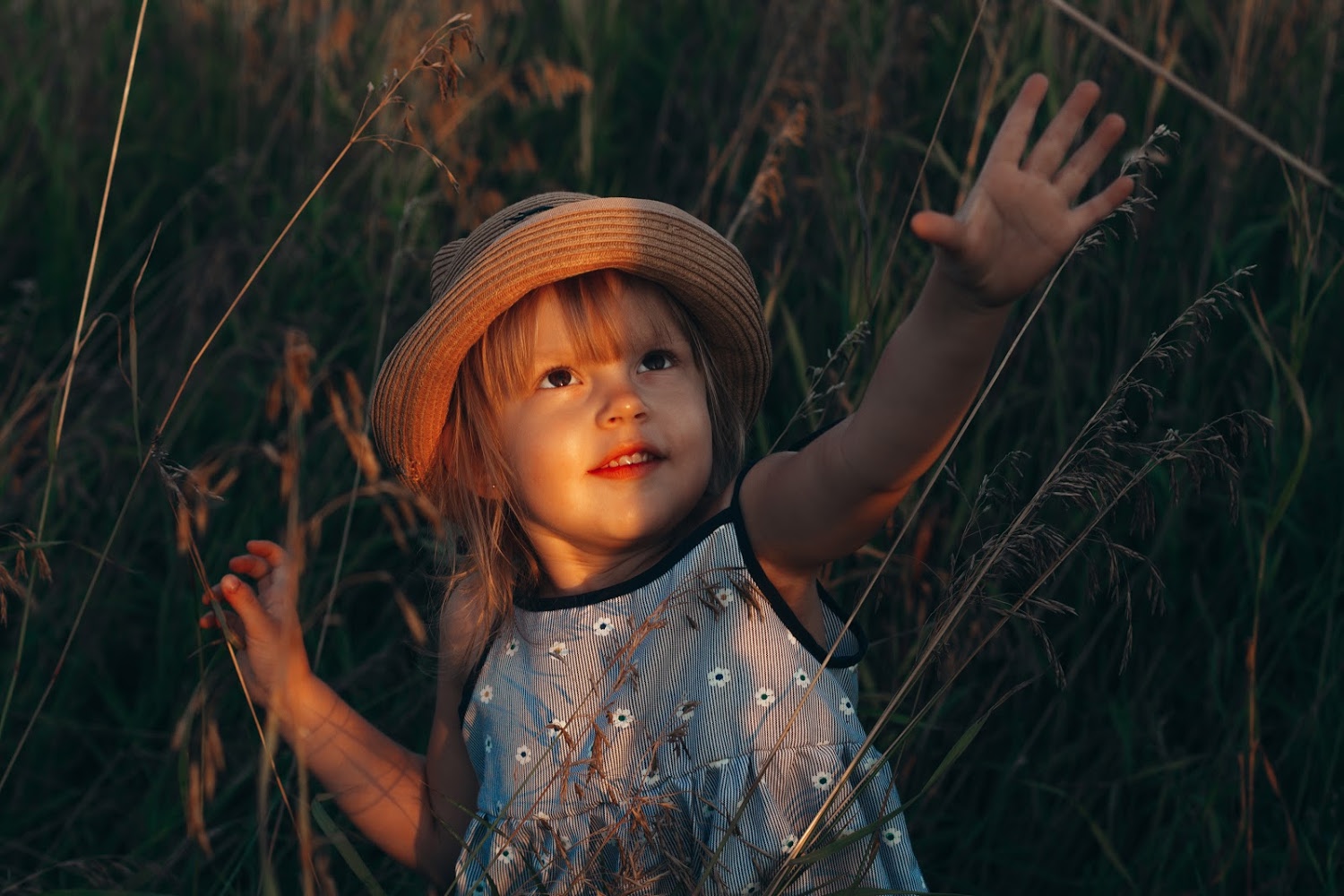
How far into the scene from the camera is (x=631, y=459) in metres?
1.66

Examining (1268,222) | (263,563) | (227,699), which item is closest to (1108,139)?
(263,563)

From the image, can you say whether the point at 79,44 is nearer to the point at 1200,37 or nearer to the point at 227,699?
the point at 227,699

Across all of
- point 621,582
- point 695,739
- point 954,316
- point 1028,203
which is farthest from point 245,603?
point 1028,203

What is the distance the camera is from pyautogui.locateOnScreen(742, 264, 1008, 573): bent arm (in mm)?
1263

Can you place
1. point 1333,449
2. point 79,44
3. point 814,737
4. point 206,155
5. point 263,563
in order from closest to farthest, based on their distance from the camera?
point 814,737
point 263,563
point 1333,449
point 206,155
point 79,44

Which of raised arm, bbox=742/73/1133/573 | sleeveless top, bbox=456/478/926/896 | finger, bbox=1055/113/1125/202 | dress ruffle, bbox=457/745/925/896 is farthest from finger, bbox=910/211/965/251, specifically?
dress ruffle, bbox=457/745/925/896

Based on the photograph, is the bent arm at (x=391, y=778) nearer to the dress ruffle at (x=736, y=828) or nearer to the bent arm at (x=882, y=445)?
the dress ruffle at (x=736, y=828)

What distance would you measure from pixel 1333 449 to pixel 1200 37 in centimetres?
116

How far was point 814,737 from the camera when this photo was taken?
1.61 m

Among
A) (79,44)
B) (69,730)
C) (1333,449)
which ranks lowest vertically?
(69,730)

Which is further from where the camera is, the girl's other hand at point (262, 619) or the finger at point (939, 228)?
the girl's other hand at point (262, 619)

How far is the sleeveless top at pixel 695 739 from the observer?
1.54m

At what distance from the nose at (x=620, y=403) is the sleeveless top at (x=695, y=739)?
0.55 feet

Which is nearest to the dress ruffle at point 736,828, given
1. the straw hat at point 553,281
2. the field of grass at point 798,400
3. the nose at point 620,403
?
the field of grass at point 798,400
